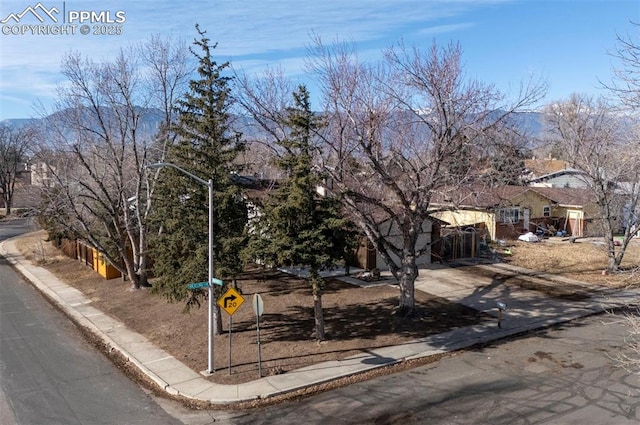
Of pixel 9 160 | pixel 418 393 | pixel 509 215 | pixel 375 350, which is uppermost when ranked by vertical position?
pixel 9 160

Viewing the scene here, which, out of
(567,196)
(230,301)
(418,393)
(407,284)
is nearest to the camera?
(418,393)

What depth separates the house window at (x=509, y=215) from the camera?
1481 inches

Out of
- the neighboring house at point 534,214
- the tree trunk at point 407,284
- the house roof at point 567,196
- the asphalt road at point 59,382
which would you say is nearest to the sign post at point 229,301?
the asphalt road at point 59,382

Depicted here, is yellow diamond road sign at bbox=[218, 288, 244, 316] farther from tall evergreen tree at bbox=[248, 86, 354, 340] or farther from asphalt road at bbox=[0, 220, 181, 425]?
asphalt road at bbox=[0, 220, 181, 425]

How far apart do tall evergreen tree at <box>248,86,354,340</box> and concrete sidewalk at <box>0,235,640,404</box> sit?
2779 millimetres

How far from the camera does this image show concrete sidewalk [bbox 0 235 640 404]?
13180 mm

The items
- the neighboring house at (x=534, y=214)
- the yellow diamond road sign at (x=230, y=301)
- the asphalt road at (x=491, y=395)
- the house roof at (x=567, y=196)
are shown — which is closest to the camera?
the asphalt road at (x=491, y=395)

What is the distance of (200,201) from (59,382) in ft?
21.2

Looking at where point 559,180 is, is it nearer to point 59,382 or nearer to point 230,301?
point 230,301

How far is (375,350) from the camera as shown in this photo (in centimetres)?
1563

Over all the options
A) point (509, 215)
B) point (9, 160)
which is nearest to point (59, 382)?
point (509, 215)

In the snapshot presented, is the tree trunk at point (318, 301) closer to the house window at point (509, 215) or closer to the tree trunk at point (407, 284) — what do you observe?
the tree trunk at point (407, 284)

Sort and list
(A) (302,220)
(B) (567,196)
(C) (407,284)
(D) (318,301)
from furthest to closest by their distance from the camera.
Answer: (B) (567,196) → (C) (407,284) → (D) (318,301) → (A) (302,220)

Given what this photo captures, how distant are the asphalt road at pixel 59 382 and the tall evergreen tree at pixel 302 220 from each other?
5.37 meters
